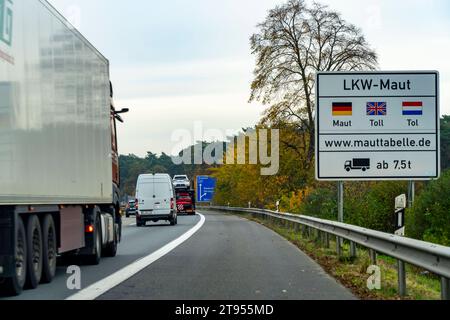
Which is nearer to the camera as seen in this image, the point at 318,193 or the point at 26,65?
the point at 26,65

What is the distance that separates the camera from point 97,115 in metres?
18.0

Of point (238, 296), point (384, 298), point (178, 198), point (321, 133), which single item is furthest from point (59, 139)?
point (178, 198)

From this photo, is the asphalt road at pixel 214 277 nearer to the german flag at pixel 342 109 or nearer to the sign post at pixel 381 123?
the sign post at pixel 381 123

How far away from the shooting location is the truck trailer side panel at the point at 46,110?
11.3 m

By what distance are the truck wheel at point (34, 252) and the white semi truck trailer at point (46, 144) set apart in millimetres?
14

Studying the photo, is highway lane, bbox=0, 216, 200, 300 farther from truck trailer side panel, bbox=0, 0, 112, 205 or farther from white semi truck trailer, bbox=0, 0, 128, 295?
truck trailer side panel, bbox=0, 0, 112, 205

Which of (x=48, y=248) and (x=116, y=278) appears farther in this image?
(x=116, y=278)

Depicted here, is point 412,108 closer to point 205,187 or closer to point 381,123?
point 381,123

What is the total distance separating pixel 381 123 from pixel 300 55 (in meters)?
34.6

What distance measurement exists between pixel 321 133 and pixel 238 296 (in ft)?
27.0

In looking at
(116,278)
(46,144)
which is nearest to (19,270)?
(46,144)

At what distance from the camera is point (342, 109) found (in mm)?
19188

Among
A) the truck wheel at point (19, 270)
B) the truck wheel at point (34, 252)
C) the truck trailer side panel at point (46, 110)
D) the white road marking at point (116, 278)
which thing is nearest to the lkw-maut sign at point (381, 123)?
the white road marking at point (116, 278)
